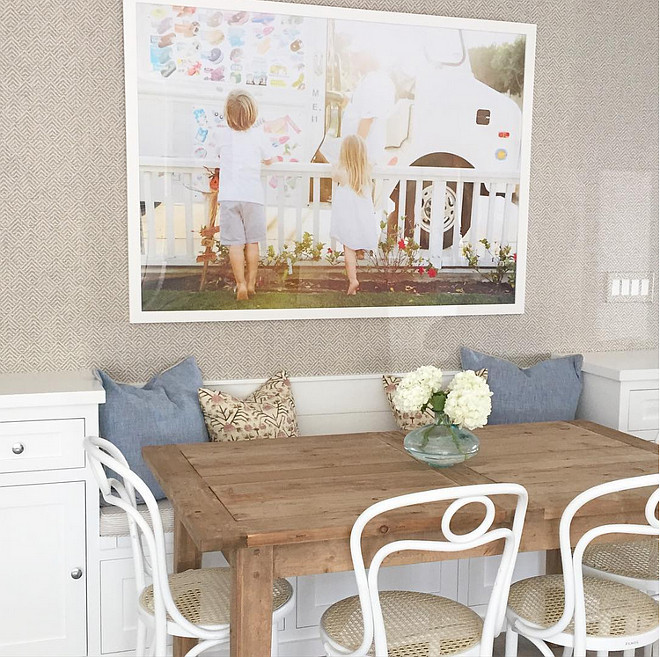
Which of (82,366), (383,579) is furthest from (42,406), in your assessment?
(383,579)

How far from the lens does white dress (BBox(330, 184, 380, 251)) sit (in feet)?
10.9

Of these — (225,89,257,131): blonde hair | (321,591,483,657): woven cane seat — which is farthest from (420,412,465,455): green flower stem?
(225,89,257,131): blonde hair

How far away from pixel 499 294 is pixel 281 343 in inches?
36.0

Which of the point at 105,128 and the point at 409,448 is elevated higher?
the point at 105,128

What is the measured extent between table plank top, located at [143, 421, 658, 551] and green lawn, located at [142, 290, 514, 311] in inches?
25.6

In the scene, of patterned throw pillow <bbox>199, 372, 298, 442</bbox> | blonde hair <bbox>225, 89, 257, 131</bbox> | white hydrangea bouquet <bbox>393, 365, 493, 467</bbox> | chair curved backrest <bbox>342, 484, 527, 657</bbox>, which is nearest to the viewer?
chair curved backrest <bbox>342, 484, 527, 657</bbox>

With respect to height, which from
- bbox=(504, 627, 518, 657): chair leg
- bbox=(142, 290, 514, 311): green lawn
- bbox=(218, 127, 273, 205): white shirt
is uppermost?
bbox=(218, 127, 273, 205): white shirt

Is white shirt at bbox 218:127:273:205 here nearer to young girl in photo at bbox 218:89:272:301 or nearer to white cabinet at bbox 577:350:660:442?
young girl in photo at bbox 218:89:272:301

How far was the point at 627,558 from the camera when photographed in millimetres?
2621

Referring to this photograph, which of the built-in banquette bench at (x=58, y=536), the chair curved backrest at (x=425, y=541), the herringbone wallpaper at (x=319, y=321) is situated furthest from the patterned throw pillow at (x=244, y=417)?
the chair curved backrest at (x=425, y=541)

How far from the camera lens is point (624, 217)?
3721 mm

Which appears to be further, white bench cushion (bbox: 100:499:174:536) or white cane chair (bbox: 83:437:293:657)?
white bench cushion (bbox: 100:499:174:536)

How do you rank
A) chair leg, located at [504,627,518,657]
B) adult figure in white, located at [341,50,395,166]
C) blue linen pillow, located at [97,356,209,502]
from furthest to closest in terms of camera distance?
adult figure in white, located at [341,50,395,166]
blue linen pillow, located at [97,356,209,502]
chair leg, located at [504,627,518,657]

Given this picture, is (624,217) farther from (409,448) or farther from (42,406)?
(42,406)
